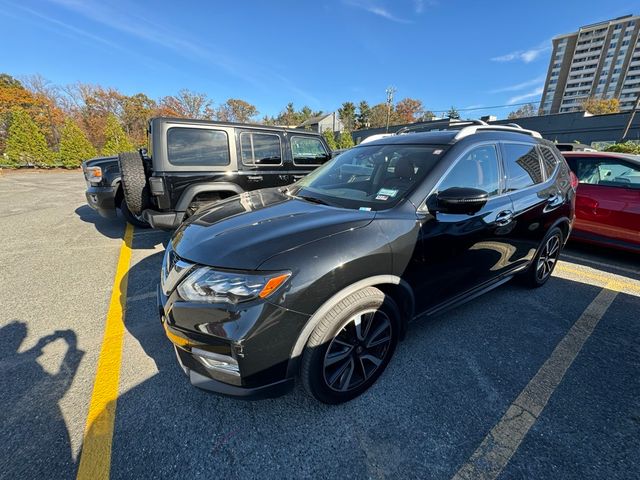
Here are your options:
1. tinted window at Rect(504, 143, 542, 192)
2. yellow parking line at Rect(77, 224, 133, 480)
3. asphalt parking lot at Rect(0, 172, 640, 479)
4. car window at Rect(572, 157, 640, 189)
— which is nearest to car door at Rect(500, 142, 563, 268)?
tinted window at Rect(504, 143, 542, 192)

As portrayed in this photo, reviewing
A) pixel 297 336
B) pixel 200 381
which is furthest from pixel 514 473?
pixel 200 381

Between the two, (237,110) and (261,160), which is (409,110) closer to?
(237,110)

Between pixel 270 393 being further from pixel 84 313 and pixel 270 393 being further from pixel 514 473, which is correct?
pixel 84 313

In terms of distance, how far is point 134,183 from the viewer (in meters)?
4.32

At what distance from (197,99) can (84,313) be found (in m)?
48.7

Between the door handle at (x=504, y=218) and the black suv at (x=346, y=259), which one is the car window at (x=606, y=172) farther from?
the door handle at (x=504, y=218)

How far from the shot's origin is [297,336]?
5.45 feet

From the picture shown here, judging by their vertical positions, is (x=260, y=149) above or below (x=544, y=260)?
above

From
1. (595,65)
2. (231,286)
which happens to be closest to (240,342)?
(231,286)

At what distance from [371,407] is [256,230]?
1.39m

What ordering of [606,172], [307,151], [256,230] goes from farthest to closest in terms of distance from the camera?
[307,151] < [606,172] < [256,230]

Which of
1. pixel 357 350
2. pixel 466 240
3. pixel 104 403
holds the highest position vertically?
pixel 466 240

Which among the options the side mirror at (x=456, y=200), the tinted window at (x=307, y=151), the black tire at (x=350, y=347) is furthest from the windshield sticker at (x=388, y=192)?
the tinted window at (x=307, y=151)

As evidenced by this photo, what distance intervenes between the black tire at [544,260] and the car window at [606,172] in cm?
177
